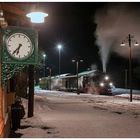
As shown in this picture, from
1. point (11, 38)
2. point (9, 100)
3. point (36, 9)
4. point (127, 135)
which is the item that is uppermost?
point (36, 9)

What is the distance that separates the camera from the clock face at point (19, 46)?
9.65 metres

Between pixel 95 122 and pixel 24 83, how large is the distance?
58.6ft

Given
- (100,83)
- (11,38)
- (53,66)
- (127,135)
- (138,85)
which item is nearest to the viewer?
(11,38)

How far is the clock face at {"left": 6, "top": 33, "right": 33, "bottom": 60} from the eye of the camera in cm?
965

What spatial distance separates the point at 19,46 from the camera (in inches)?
380

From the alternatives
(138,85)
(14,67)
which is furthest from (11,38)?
(138,85)

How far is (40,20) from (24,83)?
1016 inches

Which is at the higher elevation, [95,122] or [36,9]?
[36,9]

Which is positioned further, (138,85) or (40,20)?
(138,85)

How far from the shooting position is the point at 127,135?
13.9 metres

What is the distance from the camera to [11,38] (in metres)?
9.71

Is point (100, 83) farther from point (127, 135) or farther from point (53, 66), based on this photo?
point (53, 66)

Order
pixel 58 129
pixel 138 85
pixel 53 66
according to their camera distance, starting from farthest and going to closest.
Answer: pixel 53 66 → pixel 138 85 → pixel 58 129

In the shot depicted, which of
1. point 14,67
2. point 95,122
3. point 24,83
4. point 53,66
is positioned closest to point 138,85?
point 53,66
